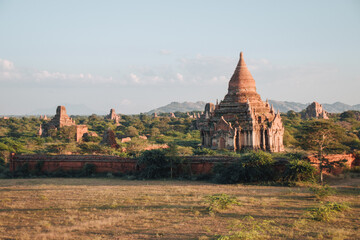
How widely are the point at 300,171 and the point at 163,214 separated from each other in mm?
8801

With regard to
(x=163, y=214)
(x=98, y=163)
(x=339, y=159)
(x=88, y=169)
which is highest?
(x=339, y=159)

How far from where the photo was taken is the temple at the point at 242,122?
2798cm

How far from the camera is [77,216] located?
39.0 feet

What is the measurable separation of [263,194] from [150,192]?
5.02m

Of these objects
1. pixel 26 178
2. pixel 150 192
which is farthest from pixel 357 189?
pixel 26 178

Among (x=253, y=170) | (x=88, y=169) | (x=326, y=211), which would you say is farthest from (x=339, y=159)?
(x=88, y=169)

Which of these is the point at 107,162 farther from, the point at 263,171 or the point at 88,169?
the point at 263,171

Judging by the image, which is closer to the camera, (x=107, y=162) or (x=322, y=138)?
(x=322, y=138)

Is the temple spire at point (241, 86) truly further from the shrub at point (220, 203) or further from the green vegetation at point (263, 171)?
the shrub at point (220, 203)

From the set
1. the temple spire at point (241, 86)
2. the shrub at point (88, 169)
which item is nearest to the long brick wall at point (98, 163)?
the shrub at point (88, 169)

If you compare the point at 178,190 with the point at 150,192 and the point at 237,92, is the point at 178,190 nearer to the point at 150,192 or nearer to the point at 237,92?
the point at 150,192

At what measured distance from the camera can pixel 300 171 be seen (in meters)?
17.9

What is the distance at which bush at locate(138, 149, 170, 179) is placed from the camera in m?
21.1

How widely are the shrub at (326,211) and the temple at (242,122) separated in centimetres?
1564
